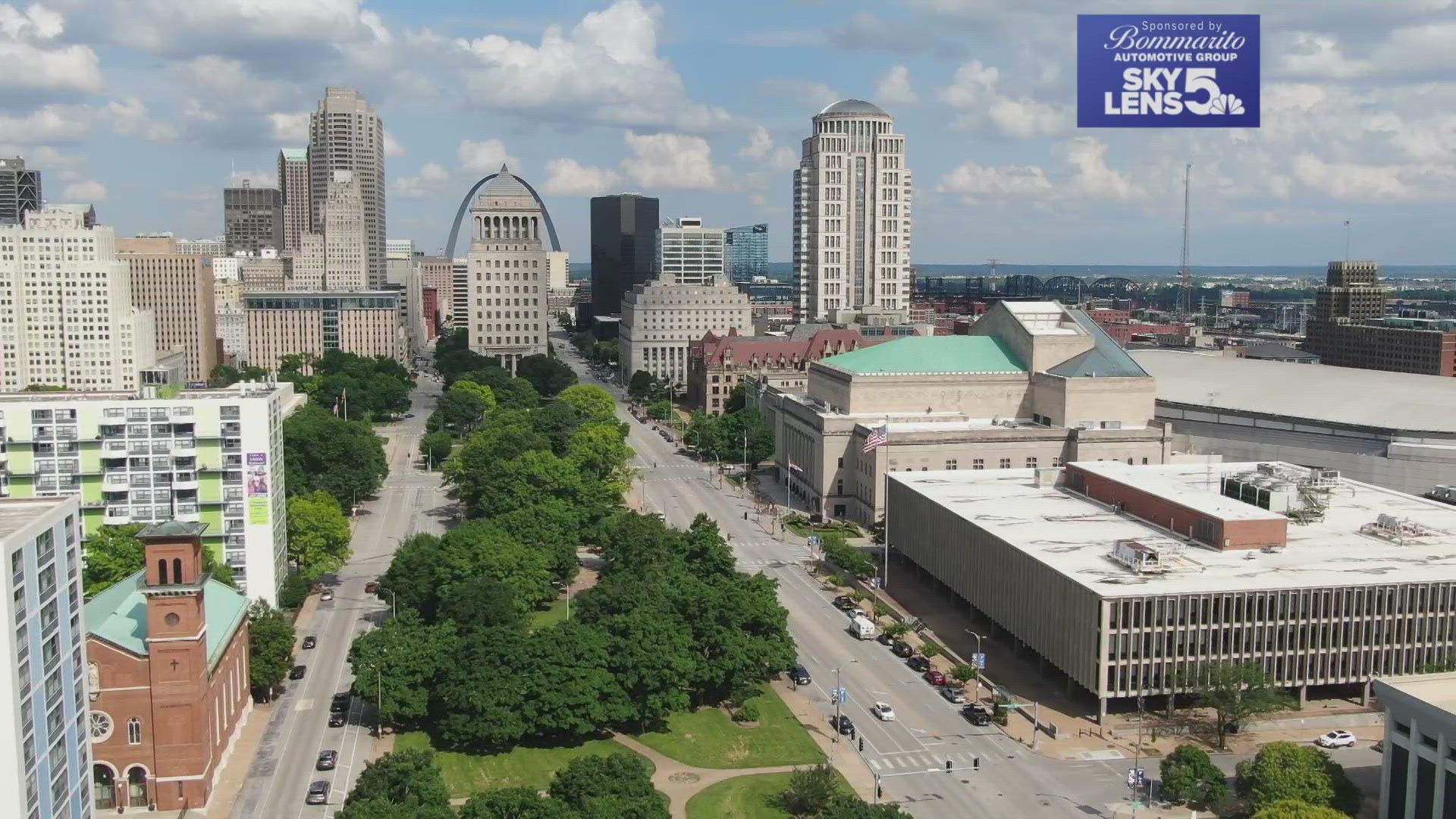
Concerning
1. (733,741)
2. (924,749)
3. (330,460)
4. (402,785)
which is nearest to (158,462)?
(402,785)

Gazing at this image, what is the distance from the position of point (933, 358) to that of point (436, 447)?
239ft

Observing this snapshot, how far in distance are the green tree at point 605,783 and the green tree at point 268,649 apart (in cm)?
3100

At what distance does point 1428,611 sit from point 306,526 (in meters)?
88.6

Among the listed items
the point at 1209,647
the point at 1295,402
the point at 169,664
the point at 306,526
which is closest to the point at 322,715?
the point at 169,664

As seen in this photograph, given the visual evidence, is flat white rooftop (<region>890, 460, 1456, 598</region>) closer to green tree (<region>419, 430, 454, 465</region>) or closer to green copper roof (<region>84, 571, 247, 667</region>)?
green copper roof (<region>84, 571, 247, 667</region>)

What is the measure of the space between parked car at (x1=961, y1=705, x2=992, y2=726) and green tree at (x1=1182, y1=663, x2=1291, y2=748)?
512 inches

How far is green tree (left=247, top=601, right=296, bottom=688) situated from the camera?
284 ft

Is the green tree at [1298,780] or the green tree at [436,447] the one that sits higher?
the green tree at [436,447]

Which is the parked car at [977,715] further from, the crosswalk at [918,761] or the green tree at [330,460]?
the green tree at [330,460]

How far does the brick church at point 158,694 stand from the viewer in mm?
70188

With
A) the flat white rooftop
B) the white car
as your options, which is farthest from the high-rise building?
the white car

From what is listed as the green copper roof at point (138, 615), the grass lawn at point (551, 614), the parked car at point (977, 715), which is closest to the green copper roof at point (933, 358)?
the grass lawn at point (551, 614)

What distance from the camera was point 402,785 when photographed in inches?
2509

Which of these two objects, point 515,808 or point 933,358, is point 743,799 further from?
point 933,358
